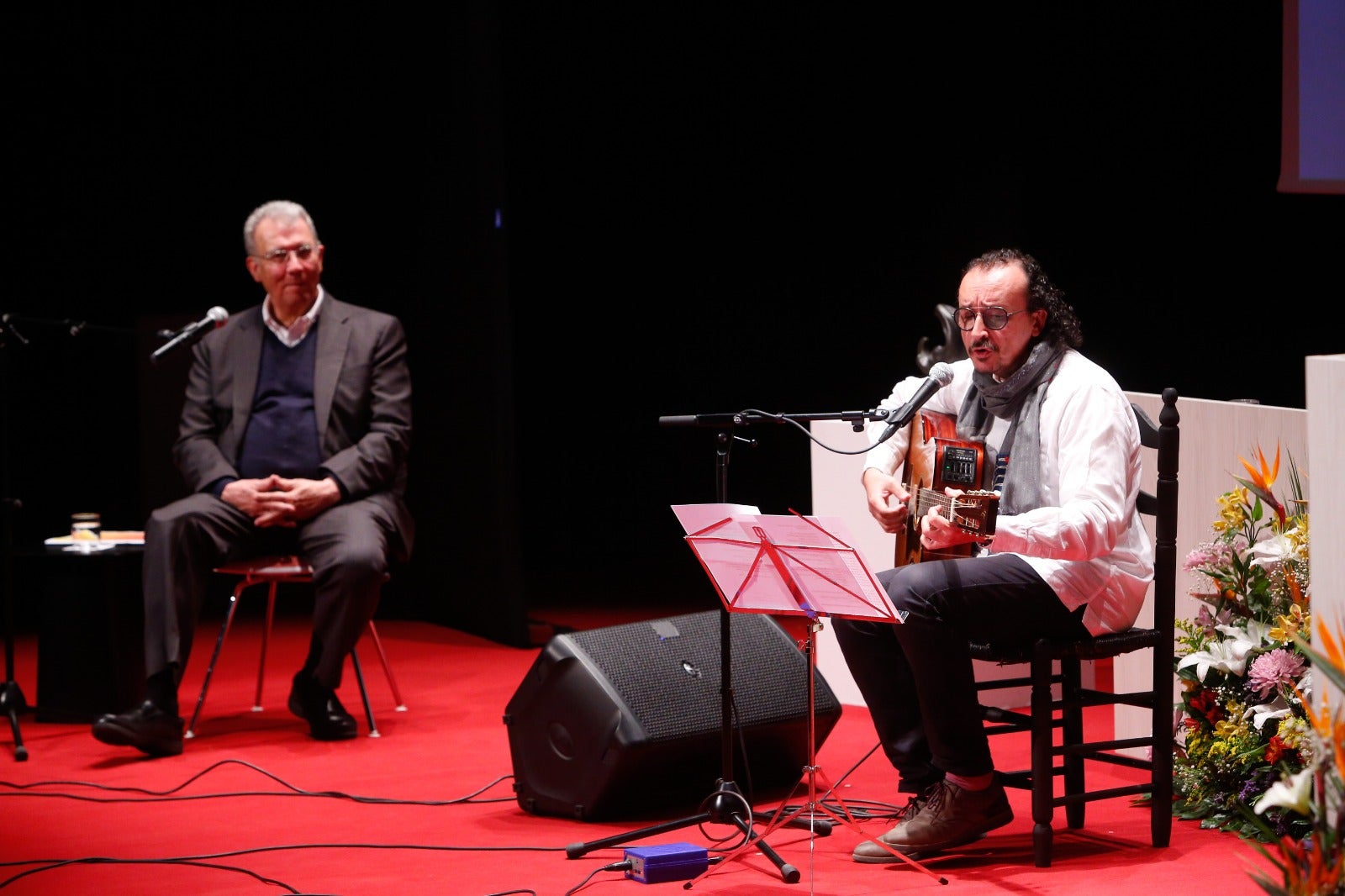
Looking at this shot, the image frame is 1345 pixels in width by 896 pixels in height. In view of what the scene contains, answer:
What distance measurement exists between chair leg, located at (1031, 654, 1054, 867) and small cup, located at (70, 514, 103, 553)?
3014 millimetres

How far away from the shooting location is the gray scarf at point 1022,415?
Answer: 307 cm

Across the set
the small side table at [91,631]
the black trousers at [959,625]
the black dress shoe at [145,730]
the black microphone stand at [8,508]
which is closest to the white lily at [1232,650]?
the black trousers at [959,625]

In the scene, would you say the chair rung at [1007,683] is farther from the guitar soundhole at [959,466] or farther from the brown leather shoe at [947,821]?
the guitar soundhole at [959,466]

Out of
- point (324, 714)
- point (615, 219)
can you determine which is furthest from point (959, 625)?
point (615, 219)

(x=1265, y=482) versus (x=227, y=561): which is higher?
(x=1265, y=482)

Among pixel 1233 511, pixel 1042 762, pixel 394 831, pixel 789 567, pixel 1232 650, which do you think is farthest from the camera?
pixel 394 831

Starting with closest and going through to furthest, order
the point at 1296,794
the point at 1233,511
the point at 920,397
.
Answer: the point at 1296,794 → the point at 920,397 → the point at 1233,511

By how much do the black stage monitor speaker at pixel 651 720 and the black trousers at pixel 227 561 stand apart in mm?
1043

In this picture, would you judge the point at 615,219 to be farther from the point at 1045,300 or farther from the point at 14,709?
the point at 1045,300

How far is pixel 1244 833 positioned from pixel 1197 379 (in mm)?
2866

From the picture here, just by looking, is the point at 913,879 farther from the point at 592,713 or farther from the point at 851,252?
the point at 851,252

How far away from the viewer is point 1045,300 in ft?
10.4

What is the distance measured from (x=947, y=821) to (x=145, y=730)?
2.32 metres

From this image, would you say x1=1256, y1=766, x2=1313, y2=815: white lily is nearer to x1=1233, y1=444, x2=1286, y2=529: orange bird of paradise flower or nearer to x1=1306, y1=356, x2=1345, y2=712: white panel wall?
x1=1306, y1=356, x2=1345, y2=712: white panel wall
